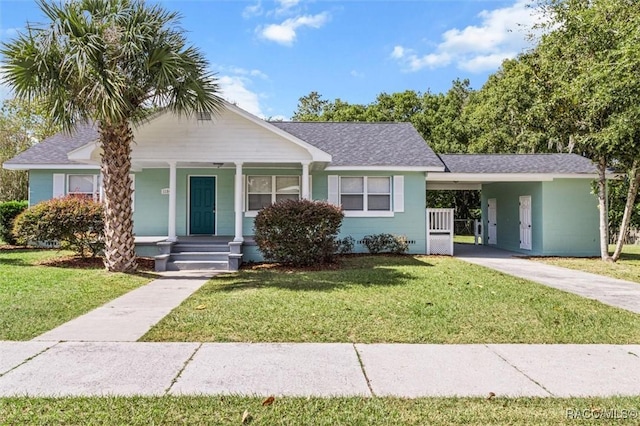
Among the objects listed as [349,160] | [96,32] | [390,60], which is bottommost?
[349,160]

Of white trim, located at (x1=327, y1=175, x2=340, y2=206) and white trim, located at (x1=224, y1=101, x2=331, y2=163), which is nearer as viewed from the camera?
white trim, located at (x1=224, y1=101, x2=331, y2=163)

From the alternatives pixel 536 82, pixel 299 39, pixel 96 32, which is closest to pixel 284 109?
pixel 299 39

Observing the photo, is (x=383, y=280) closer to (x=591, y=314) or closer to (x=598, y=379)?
(x=591, y=314)

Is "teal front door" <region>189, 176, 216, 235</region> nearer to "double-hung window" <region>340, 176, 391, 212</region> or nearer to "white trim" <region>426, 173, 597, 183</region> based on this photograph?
"double-hung window" <region>340, 176, 391, 212</region>

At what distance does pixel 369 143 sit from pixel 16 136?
1106 inches

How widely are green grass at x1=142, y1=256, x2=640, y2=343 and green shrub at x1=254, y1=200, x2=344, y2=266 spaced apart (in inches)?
56.2

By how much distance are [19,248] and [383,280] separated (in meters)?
13.6

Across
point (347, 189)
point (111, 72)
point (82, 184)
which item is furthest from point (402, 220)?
point (82, 184)

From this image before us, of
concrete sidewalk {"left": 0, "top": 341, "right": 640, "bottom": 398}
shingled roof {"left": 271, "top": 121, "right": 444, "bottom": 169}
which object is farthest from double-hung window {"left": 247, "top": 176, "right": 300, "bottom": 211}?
concrete sidewalk {"left": 0, "top": 341, "right": 640, "bottom": 398}

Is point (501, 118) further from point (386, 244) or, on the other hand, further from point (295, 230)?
point (295, 230)

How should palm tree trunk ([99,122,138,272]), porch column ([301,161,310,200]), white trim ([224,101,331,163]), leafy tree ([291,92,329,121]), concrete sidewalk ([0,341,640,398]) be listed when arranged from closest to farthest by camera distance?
concrete sidewalk ([0,341,640,398]) → palm tree trunk ([99,122,138,272]) → white trim ([224,101,331,163]) → porch column ([301,161,310,200]) → leafy tree ([291,92,329,121])

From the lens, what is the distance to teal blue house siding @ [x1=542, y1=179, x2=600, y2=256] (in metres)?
15.2

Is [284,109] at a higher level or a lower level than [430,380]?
higher

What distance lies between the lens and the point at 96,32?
29.0 ft
